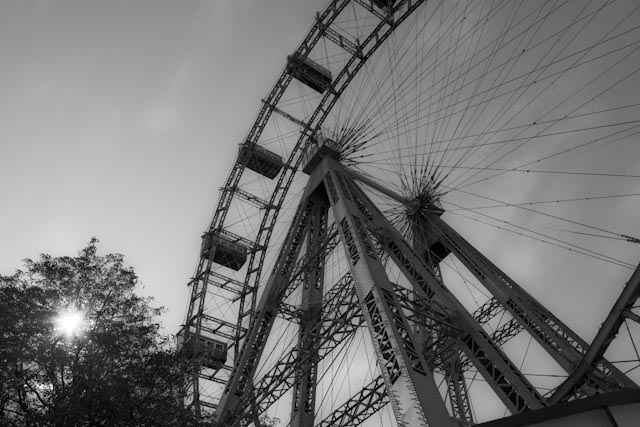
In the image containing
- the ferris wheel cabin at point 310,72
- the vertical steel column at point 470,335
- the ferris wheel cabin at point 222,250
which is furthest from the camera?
the ferris wheel cabin at point 222,250

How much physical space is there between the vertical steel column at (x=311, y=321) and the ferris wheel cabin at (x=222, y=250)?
399 inches

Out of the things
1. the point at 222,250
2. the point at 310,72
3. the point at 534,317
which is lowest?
the point at 534,317

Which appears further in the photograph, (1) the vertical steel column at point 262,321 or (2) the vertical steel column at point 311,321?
(2) the vertical steel column at point 311,321

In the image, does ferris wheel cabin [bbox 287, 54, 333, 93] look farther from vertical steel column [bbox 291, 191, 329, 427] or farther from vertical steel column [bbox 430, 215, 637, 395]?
vertical steel column [bbox 430, 215, 637, 395]

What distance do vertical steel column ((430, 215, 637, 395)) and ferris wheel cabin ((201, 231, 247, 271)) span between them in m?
13.2

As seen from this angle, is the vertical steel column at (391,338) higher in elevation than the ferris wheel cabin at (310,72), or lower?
lower

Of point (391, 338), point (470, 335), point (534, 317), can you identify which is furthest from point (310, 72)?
point (391, 338)

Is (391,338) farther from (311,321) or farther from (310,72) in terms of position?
(310,72)

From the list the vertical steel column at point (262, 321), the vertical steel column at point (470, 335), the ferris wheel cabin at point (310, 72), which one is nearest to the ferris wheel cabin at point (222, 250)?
the ferris wheel cabin at point (310, 72)

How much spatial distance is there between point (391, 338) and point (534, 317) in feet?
18.2

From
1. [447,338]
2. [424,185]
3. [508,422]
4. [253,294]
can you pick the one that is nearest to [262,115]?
[253,294]

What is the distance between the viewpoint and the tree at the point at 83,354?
9.01 metres

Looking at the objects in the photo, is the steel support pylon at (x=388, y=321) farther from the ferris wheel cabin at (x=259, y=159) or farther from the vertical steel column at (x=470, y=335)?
the ferris wheel cabin at (x=259, y=159)

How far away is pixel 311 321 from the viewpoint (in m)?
16.2
